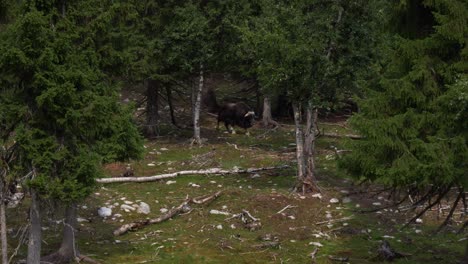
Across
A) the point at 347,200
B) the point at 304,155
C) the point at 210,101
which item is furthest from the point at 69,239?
the point at 210,101

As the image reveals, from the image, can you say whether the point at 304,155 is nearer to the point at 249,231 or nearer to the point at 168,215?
the point at 249,231

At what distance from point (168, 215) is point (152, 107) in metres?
13.0

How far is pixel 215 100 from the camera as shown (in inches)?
1491

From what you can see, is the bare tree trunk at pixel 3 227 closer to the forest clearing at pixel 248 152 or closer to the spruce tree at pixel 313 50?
the forest clearing at pixel 248 152

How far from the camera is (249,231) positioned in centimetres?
1745

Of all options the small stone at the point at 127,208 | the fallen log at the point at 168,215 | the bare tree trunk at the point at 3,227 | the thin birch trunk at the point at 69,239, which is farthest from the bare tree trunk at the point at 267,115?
the bare tree trunk at the point at 3,227

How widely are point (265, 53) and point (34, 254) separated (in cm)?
1024

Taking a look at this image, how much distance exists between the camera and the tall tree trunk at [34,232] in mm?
12977

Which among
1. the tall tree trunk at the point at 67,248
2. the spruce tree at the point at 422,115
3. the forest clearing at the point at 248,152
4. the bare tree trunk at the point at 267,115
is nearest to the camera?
the spruce tree at the point at 422,115

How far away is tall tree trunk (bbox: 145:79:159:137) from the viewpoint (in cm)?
3056

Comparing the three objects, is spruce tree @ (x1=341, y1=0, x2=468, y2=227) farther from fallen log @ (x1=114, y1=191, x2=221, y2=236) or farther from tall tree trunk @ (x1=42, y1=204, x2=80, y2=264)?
fallen log @ (x1=114, y1=191, x2=221, y2=236)

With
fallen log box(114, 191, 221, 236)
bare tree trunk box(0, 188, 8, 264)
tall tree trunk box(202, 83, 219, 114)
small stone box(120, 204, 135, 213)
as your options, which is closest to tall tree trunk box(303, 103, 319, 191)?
fallen log box(114, 191, 221, 236)

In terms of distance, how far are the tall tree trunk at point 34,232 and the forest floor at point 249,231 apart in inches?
13.0

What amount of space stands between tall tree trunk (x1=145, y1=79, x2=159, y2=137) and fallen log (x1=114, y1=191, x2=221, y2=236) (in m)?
11.3
